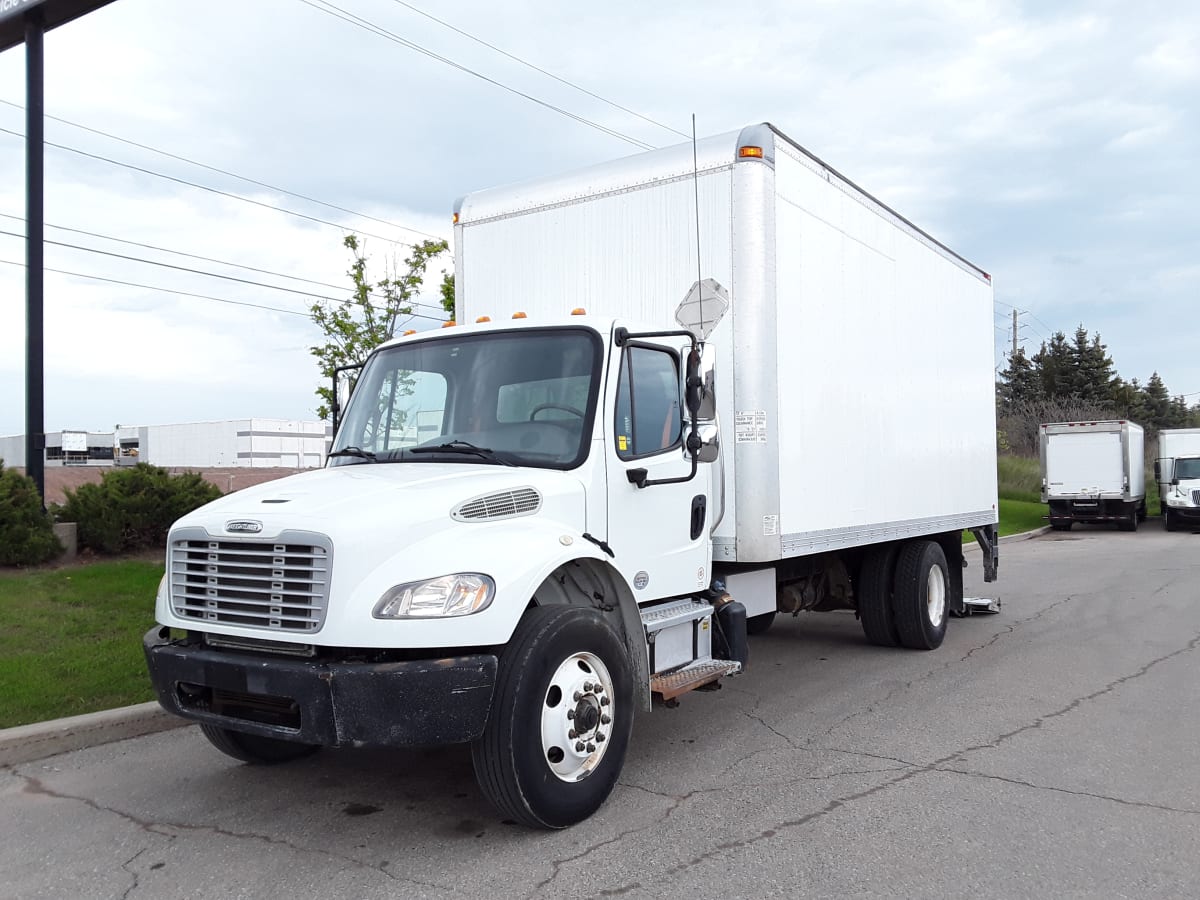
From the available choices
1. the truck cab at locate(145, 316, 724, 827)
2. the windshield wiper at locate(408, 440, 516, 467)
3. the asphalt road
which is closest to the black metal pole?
the asphalt road

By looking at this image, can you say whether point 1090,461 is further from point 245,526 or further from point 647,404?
point 245,526

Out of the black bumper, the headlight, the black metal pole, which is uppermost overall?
the black metal pole

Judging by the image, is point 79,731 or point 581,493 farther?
point 79,731

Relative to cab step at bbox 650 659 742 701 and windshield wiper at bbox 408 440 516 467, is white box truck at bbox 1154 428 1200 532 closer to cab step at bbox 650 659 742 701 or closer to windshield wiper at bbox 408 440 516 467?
cab step at bbox 650 659 742 701

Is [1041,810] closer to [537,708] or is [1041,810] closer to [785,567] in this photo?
[537,708]

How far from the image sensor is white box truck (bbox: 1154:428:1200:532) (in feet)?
89.3

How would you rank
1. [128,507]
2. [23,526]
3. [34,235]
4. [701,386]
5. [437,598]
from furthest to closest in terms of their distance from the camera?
[128,507] < [34,235] < [23,526] < [701,386] < [437,598]

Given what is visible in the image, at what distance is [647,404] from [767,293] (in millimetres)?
1406

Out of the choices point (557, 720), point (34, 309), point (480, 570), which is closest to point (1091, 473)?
point (34, 309)

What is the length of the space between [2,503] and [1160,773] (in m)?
10.4

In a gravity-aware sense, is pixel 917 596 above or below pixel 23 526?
below

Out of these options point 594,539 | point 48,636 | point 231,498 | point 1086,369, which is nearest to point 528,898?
point 594,539

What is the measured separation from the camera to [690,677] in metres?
5.67

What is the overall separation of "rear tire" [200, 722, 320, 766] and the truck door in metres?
2.06
